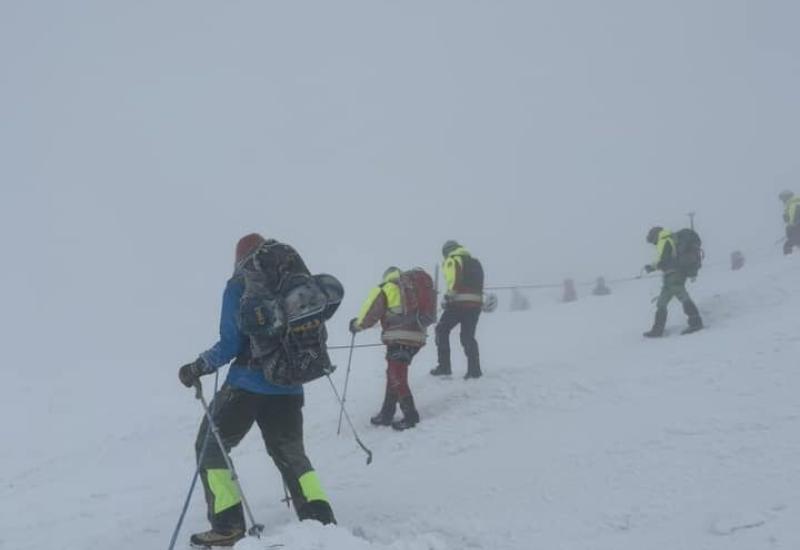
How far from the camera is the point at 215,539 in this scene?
509 cm

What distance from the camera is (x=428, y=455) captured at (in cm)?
768

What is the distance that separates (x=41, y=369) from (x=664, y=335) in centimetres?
2682

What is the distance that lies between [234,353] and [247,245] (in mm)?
886

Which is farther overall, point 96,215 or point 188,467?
point 96,215

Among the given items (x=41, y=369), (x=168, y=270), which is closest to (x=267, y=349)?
(x=41, y=369)

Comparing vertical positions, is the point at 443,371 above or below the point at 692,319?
below

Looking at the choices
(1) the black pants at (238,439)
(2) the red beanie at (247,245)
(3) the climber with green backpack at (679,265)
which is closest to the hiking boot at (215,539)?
(1) the black pants at (238,439)

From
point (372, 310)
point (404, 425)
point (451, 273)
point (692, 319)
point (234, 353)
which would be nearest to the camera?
point (234, 353)

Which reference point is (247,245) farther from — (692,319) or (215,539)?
(692,319)

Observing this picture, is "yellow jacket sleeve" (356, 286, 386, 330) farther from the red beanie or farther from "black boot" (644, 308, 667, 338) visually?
"black boot" (644, 308, 667, 338)

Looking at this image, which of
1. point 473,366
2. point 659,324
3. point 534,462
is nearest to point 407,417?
point 473,366

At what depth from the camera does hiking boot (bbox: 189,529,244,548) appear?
507cm

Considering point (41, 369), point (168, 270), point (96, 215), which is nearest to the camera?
point (41, 369)

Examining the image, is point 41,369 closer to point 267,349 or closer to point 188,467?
point 188,467
